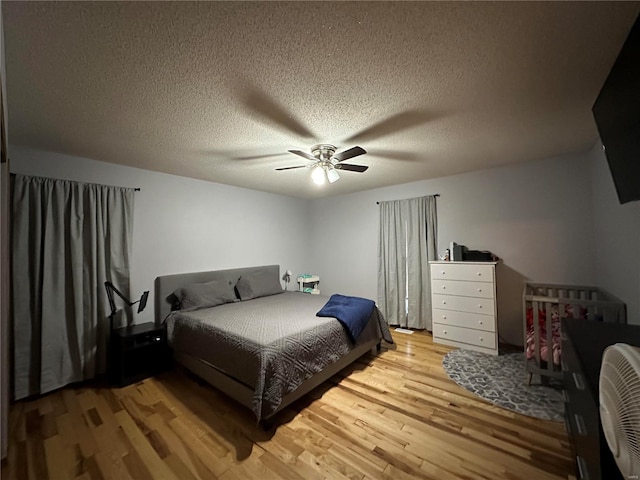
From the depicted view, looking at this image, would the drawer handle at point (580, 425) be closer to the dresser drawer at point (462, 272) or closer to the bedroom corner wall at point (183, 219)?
the dresser drawer at point (462, 272)

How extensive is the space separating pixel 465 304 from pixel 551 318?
85 cm

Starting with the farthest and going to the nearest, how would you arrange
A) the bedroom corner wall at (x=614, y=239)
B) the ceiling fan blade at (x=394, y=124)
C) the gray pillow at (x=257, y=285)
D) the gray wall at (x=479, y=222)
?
the gray pillow at (x=257, y=285), the gray wall at (x=479, y=222), the ceiling fan blade at (x=394, y=124), the bedroom corner wall at (x=614, y=239)

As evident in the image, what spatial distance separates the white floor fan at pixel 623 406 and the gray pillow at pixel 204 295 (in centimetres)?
335

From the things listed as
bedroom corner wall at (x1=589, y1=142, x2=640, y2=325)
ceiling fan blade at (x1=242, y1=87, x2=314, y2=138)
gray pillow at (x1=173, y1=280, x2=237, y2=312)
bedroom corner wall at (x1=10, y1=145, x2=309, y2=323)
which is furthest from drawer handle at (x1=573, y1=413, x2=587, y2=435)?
bedroom corner wall at (x1=10, y1=145, x2=309, y2=323)

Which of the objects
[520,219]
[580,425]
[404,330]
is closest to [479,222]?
[520,219]

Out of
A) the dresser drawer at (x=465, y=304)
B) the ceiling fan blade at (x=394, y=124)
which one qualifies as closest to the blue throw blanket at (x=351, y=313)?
the dresser drawer at (x=465, y=304)

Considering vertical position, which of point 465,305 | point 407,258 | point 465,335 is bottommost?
point 465,335

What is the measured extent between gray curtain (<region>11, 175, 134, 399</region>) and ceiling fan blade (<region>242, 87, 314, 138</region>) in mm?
2181

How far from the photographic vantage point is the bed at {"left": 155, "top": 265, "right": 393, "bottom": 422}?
193 centimetres

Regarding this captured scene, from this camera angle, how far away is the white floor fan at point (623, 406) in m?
0.62

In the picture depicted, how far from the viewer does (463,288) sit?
3189 mm

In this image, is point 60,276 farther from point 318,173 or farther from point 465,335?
point 465,335

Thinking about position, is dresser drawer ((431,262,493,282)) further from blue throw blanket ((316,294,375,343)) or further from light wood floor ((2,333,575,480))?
light wood floor ((2,333,575,480))

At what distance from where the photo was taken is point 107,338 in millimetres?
2717
